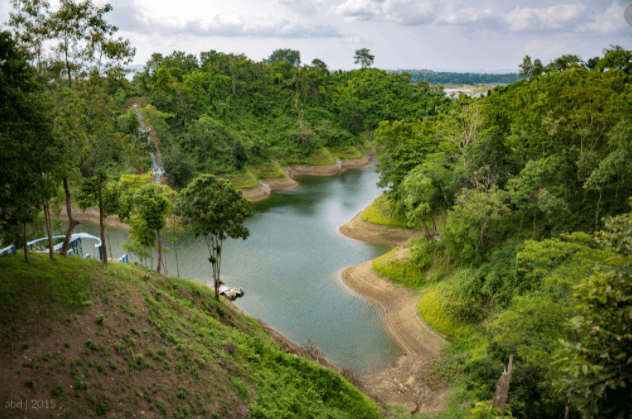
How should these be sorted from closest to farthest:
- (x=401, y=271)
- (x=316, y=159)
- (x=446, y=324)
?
(x=446, y=324) → (x=401, y=271) → (x=316, y=159)

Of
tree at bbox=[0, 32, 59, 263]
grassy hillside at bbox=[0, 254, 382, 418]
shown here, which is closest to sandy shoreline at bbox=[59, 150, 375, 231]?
grassy hillside at bbox=[0, 254, 382, 418]

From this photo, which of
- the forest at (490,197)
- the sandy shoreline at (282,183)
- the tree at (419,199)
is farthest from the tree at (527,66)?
the tree at (419,199)

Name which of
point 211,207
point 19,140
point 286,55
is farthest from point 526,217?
point 286,55

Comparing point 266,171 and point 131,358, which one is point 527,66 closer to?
point 266,171

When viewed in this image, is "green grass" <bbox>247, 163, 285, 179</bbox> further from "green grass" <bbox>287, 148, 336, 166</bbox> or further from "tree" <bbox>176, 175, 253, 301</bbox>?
"tree" <bbox>176, 175, 253, 301</bbox>

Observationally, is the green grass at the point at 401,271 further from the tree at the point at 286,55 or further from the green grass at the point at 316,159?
the tree at the point at 286,55

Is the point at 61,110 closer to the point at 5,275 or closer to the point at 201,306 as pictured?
the point at 5,275

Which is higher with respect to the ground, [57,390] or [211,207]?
[211,207]
